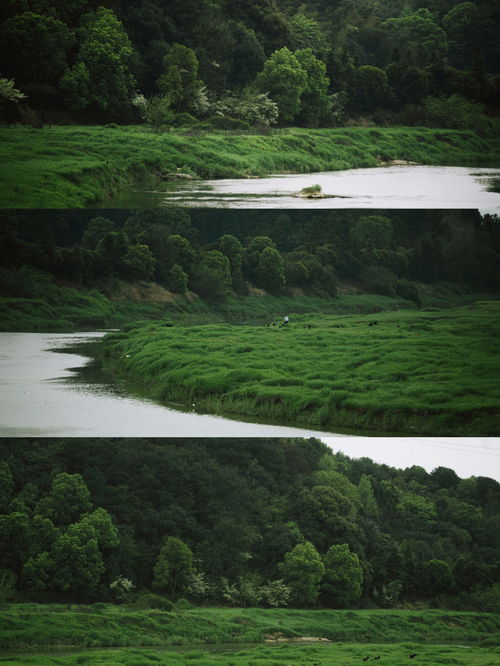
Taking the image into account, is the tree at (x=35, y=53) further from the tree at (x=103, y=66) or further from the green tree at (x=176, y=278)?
the green tree at (x=176, y=278)

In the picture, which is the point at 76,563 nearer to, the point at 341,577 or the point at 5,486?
the point at 5,486

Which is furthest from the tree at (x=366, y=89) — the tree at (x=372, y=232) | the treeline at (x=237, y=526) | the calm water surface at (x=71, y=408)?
the treeline at (x=237, y=526)

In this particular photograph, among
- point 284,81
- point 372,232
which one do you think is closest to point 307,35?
point 284,81

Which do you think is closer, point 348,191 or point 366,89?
point 348,191

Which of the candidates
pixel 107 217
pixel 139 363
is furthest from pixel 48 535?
pixel 107 217

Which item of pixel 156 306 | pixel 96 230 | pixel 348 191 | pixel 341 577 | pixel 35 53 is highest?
pixel 35 53
